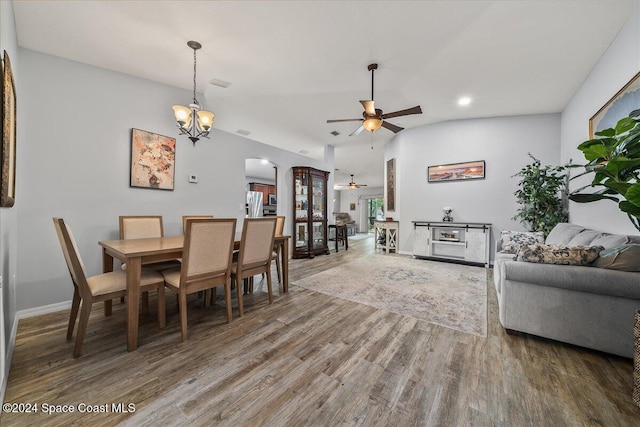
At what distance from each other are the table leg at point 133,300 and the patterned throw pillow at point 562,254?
3083 mm

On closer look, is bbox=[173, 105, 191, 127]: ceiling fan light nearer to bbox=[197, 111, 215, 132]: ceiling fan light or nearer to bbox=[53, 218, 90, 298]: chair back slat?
bbox=[197, 111, 215, 132]: ceiling fan light

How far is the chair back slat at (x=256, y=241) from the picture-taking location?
7.99 feet

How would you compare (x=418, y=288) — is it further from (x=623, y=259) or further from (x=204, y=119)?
(x=204, y=119)

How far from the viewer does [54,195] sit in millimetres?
2568

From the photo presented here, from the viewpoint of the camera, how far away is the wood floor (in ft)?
4.08

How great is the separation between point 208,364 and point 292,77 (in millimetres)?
3296

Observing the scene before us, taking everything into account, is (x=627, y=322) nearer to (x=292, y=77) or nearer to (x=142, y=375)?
(x=142, y=375)

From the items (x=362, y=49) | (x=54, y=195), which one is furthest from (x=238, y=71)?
(x=54, y=195)

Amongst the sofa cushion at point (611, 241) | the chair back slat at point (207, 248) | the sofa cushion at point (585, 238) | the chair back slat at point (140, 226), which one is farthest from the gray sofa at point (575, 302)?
the chair back slat at point (140, 226)

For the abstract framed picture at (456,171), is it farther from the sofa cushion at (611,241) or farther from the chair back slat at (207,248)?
the chair back slat at (207,248)

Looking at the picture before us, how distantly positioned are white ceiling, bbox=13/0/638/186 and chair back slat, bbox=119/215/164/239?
1821mm

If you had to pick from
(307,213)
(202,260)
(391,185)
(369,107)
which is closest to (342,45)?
(369,107)

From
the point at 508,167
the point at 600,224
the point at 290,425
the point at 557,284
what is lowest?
the point at 290,425

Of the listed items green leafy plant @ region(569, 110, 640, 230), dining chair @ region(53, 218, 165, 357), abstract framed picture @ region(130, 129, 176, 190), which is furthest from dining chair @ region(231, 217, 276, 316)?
green leafy plant @ region(569, 110, 640, 230)
